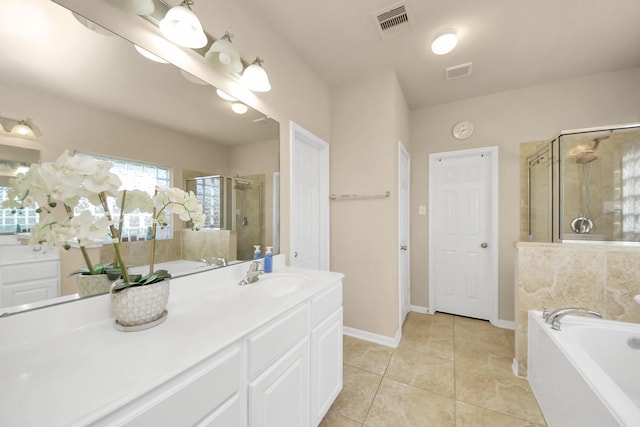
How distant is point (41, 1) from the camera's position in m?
0.79

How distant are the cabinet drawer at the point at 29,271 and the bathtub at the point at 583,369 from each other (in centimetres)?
212

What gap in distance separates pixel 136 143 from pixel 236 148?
56 centimetres

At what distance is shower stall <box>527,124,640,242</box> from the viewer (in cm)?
187

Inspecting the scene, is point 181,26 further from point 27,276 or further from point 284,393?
point 284,393

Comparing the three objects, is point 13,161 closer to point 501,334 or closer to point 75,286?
point 75,286

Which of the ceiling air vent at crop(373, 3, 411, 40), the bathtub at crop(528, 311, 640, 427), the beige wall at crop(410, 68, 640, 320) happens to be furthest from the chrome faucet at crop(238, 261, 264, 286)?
the beige wall at crop(410, 68, 640, 320)

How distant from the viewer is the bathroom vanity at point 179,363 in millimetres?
527

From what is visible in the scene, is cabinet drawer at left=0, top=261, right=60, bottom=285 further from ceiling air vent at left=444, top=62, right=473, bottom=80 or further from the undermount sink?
ceiling air vent at left=444, top=62, right=473, bottom=80

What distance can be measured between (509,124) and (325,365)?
310 cm

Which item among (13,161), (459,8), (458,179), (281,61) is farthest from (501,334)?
(13,161)

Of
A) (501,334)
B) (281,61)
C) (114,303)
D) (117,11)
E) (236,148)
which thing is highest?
(281,61)

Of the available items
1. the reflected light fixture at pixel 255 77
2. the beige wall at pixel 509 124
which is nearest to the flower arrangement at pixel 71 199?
the reflected light fixture at pixel 255 77

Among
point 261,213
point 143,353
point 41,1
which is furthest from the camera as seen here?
point 261,213

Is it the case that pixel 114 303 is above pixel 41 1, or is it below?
below
